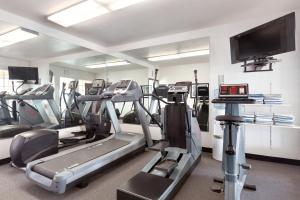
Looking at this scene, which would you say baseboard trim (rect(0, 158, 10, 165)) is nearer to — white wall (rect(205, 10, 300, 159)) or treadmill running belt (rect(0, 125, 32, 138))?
treadmill running belt (rect(0, 125, 32, 138))

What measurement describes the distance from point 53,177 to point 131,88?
5.78 feet

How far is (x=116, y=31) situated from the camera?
161 inches

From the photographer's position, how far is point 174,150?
2791 millimetres

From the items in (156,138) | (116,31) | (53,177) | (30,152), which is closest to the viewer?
(53,177)

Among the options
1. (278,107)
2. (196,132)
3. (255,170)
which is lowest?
(255,170)

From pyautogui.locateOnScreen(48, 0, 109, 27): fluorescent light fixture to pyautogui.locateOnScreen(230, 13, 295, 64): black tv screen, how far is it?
7.84ft

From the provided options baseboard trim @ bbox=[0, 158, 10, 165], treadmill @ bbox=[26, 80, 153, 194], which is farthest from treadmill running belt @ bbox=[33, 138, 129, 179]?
baseboard trim @ bbox=[0, 158, 10, 165]

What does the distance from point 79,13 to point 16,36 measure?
159 cm

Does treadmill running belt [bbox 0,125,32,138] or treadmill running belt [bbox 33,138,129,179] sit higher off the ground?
treadmill running belt [bbox 0,125,32,138]

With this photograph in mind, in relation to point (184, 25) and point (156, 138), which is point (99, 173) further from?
point (184, 25)

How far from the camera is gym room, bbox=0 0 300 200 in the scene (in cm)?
216

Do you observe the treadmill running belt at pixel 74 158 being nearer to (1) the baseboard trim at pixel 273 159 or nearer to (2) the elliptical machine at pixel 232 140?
(2) the elliptical machine at pixel 232 140

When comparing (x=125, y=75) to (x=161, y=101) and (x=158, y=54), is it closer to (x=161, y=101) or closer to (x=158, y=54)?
(x=158, y=54)

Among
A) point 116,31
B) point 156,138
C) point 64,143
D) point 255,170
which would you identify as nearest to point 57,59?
point 116,31
